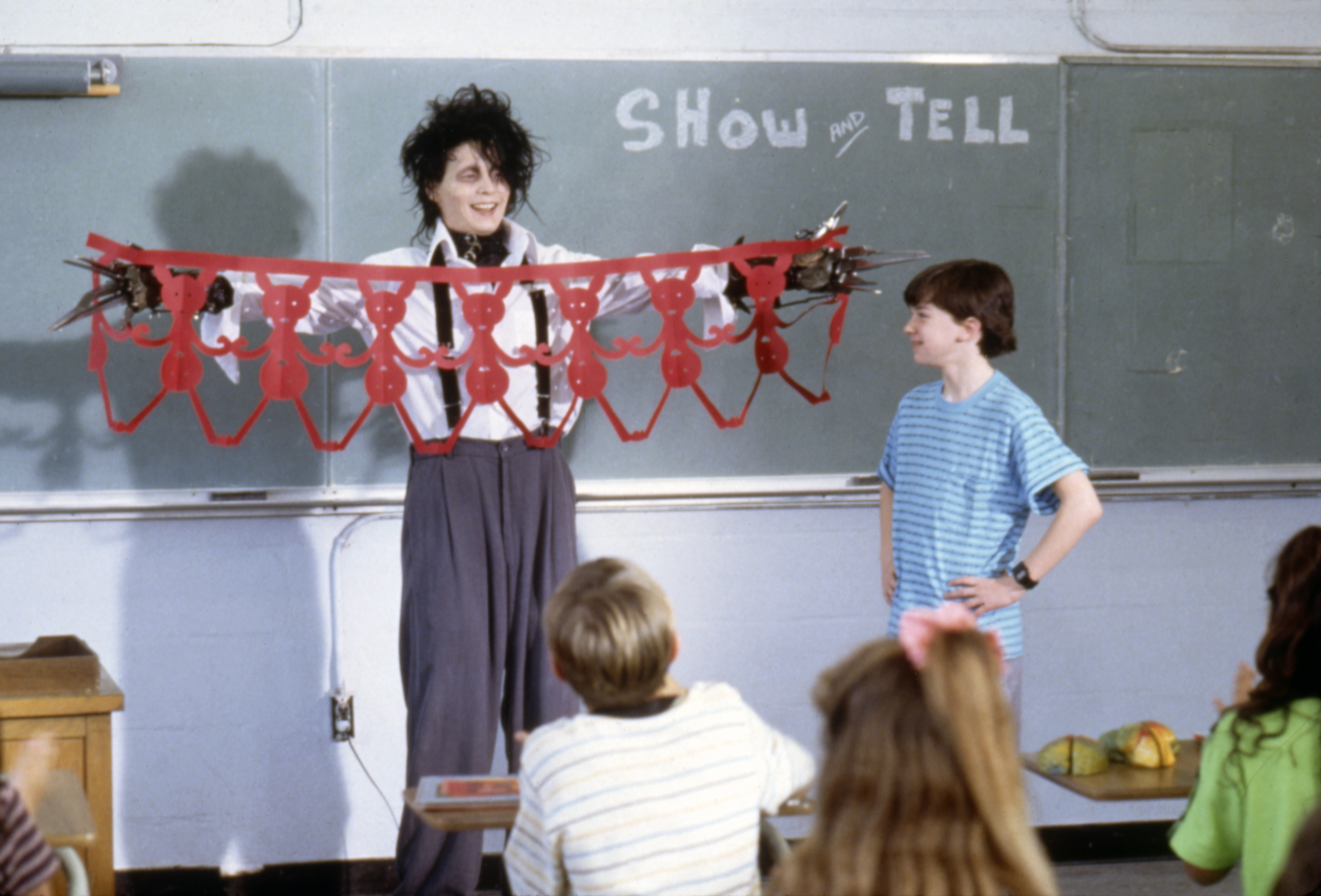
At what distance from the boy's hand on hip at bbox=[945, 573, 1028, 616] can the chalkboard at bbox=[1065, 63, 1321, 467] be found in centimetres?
101

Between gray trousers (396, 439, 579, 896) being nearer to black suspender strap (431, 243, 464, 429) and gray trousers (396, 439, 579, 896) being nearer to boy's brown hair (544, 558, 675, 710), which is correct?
black suspender strap (431, 243, 464, 429)

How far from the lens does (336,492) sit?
10.1 ft

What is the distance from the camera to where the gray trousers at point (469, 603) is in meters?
2.55

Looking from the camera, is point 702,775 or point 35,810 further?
point 35,810

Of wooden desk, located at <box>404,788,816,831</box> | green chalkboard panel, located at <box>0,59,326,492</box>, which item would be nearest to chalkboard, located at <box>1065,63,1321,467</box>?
green chalkboard panel, located at <box>0,59,326,492</box>

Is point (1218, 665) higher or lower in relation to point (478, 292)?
lower

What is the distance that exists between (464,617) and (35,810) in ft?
3.27

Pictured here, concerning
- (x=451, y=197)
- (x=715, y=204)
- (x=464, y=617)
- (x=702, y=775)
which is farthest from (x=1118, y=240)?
(x=702, y=775)

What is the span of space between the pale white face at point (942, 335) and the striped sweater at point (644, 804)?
1.10 m

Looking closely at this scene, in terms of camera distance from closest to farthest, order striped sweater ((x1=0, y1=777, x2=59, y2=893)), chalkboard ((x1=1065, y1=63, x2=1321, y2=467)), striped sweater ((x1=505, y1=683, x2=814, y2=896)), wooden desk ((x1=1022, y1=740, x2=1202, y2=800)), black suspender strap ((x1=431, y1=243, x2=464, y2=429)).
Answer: striped sweater ((x1=0, y1=777, x2=59, y2=893)) < striped sweater ((x1=505, y1=683, x2=814, y2=896)) < wooden desk ((x1=1022, y1=740, x2=1202, y2=800)) < black suspender strap ((x1=431, y1=243, x2=464, y2=429)) < chalkboard ((x1=1065, y1=63, x2=1321, y2=467))

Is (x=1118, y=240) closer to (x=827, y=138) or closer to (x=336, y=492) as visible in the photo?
(x=827, y=138)

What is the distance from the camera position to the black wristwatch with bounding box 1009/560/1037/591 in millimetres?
2404

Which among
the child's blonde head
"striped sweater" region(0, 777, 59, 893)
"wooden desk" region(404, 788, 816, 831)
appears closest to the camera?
the child's blonde head

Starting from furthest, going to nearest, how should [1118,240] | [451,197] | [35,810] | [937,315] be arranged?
1. [1118,240]
2. [451,197]
3. [937,315]
4. [35,810]
